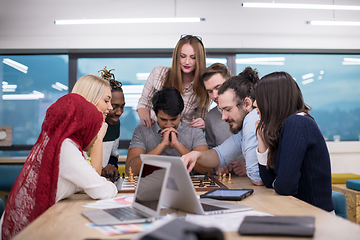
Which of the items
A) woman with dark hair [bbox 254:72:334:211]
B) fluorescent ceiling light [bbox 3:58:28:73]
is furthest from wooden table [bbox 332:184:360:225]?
fluorescent ceiling light [bbox 3:58:28:73]

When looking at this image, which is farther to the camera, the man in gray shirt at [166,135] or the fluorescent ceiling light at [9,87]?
the fluorescent ceiling light at [9,87]

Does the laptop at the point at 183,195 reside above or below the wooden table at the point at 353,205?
above

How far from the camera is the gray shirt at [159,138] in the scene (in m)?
2.80

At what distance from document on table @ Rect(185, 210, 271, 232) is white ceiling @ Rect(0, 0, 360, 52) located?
409cm

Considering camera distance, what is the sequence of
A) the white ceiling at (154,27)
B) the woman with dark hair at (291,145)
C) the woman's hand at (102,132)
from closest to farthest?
the woman with dark hair at (291,145) → the woman's hand at (102,132) → the white ceiling at (154,27)

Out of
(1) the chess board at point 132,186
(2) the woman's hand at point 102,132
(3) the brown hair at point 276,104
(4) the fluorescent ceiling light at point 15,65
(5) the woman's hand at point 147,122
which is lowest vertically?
(1) the chess board at point 132,186

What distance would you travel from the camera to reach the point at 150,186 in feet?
4.17

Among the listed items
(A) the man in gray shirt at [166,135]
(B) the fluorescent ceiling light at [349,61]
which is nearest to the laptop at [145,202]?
(A) the man in gray shirt at [166,135]

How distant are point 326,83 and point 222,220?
506 centimetres

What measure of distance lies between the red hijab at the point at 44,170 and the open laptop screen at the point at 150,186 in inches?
17.6

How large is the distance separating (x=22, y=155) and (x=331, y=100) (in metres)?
5.23

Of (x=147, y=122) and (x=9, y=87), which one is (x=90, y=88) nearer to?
(x=147, y=122)

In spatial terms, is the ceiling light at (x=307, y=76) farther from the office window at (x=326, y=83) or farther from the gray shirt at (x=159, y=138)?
the gray shirt at (x=159, y=138)

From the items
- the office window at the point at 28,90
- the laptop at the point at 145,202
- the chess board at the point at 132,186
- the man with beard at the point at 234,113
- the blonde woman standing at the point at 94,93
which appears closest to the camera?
the laptop at the point at 145,202
